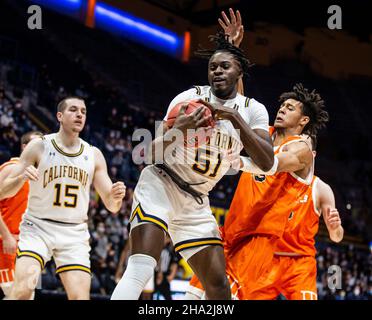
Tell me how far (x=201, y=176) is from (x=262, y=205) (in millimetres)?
862

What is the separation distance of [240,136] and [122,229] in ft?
26.1

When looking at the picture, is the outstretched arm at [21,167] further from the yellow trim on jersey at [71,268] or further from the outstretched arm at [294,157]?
the outstretched arm at [294,157]

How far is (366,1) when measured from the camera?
68.9ft

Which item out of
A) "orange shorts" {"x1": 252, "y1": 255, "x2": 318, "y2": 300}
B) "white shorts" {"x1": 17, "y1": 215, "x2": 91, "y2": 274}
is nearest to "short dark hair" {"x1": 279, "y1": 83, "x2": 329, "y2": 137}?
"orange shorts" {"x1": 252, "y1": 255, "x2": 318, "y2": 300}

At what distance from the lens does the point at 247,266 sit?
4531mm

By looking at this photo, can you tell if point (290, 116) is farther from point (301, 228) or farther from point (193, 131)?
point (193, 131)

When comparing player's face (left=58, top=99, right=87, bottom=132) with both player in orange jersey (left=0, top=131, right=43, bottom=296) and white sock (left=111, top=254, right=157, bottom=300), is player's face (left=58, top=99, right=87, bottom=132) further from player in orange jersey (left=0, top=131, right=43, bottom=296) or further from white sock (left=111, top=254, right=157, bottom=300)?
white sock (left=111, top=254, right=157, bottom=300)

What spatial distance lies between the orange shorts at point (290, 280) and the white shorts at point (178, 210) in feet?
3.01

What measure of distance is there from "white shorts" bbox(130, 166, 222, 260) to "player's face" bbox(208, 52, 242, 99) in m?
0.70

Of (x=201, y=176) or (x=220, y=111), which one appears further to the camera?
(x=201, y=176)

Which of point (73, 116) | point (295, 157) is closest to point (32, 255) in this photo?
point (73, 116)

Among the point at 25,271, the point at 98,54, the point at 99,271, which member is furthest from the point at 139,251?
the point at 98,54

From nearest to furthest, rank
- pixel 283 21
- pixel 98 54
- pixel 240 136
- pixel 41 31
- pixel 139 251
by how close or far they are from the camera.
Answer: pixel 139 251
pixel 240 136
pixel 41 31
pixel 98 54
pixel 283 21
